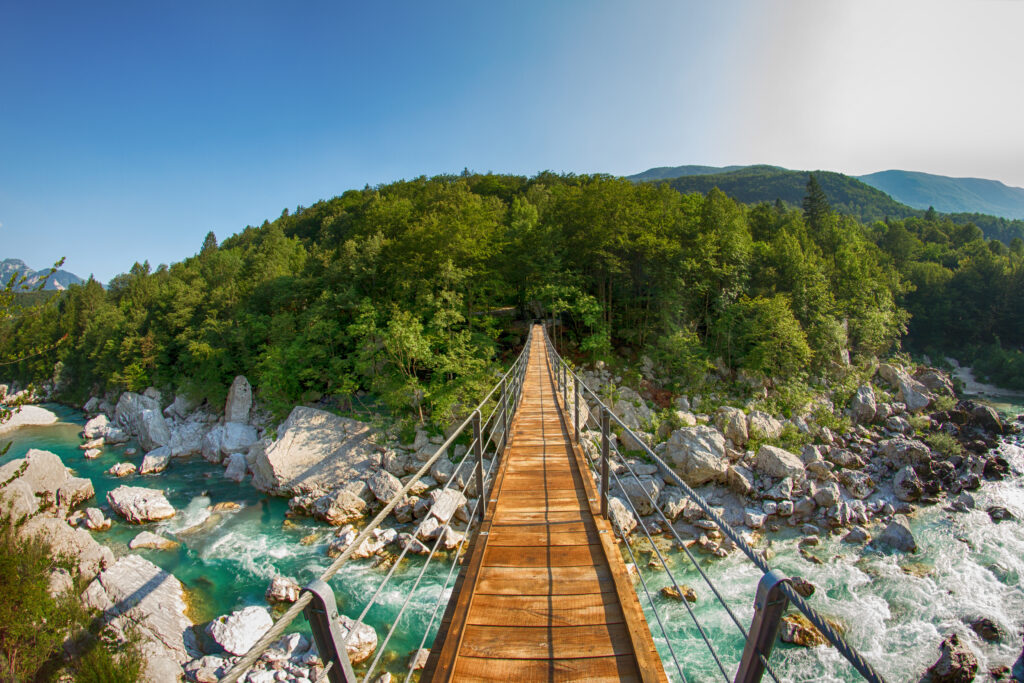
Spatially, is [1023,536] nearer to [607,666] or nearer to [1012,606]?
[1012,606]

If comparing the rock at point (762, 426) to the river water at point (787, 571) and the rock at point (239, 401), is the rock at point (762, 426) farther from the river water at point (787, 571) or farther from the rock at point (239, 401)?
the rock at point (239, 401)

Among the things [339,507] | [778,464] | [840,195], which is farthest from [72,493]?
[840,195]

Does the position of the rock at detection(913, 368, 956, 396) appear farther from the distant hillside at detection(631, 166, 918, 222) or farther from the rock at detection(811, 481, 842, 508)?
the distant hillside at detection(631, 166, 918, 222)

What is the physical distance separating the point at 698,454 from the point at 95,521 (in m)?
17.6

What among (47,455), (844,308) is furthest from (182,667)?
(844,308)

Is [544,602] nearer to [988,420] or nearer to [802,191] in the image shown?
[988,420]

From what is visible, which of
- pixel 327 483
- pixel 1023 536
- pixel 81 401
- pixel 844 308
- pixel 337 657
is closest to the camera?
pixel 337 657

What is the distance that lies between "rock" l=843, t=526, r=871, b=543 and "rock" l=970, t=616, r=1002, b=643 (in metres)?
2.28

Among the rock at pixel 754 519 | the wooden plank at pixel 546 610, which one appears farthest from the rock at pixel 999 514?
the wooden plank at pixel 546 610

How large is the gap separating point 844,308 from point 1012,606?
60.2 feet

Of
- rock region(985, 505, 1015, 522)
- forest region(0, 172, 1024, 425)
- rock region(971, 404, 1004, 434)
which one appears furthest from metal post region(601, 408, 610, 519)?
rock region(971, 404, 1004, 434)

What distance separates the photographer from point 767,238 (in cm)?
2695

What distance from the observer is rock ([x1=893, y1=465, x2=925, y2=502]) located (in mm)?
12000

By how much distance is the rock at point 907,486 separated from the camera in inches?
472
